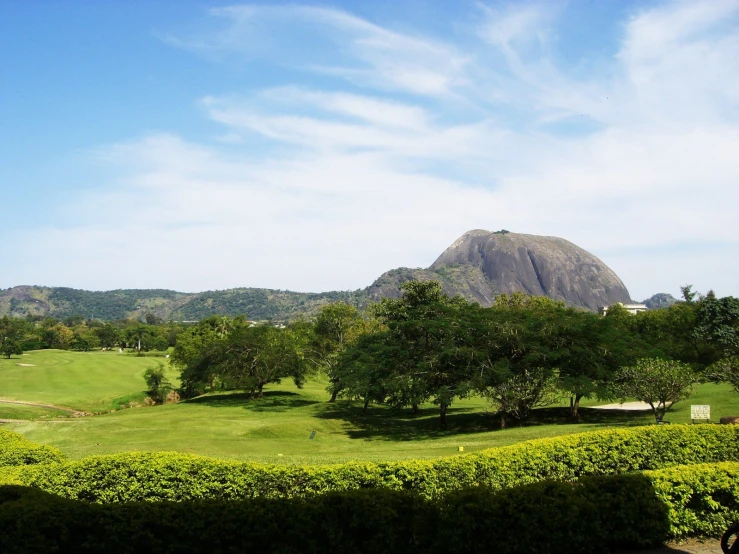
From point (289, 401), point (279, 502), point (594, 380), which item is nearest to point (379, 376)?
point (594, 380)

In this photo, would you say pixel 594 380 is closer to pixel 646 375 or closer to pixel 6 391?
pixel 646 375

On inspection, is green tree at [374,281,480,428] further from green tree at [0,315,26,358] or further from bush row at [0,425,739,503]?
green tree at [0,315,26,358]

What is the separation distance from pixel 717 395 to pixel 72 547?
37592 mm

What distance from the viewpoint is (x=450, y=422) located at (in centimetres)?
3541

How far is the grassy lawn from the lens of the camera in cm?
5222

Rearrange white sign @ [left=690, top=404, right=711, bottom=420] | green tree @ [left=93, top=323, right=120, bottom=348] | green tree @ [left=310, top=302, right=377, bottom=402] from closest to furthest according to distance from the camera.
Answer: white sign @ [left=690, top=404, right=711, bottom=420], green tree @ [left=310, top=302, right=377, bottom=402], green tree @ [left=93, top=323, right=120, bottom=348]

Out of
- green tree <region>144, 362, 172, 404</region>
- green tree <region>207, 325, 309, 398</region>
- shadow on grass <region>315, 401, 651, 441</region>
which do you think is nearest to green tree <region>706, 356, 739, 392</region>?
shadow on grass <region>315, 401, 651, 441</region>

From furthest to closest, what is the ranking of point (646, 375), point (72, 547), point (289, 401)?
point (289, 401) → point (646, 375) → point (72, 547)

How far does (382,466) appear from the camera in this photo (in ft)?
39.4

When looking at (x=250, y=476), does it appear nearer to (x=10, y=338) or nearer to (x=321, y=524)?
(x=321, y=524)

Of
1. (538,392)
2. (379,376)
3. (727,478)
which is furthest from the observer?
(379,376)

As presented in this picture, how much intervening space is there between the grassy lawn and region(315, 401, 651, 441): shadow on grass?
947 inches

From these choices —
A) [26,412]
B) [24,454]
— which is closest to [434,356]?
[24,454]

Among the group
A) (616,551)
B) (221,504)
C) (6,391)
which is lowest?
(6,391)
